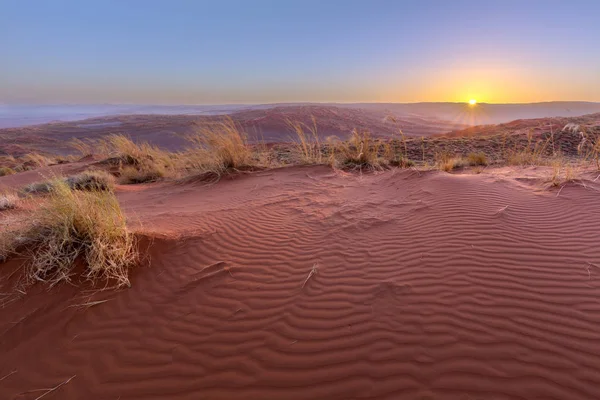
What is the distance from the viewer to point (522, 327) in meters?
2.34

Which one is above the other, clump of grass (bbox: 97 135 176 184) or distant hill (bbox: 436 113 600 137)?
distant hill (bbox: 436 113 600 137)

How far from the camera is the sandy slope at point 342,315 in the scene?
2.07 metres

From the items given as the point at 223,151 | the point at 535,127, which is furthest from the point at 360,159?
the point at 535,127

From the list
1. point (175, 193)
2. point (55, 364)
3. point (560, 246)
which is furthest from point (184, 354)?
point (175, 193)

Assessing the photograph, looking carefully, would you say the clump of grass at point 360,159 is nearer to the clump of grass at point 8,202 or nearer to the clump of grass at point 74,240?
the clump of grass at point 74,240

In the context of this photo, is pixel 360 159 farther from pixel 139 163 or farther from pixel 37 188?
pixel 37 188

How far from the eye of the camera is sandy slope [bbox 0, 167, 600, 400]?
2.07 metres

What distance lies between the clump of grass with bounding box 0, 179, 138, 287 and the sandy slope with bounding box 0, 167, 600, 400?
0.22 m

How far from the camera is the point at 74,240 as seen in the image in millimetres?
3275

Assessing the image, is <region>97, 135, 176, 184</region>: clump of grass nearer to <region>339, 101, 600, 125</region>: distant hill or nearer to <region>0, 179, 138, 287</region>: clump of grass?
<region>0, 179, 138, 287</region>: clump of grass

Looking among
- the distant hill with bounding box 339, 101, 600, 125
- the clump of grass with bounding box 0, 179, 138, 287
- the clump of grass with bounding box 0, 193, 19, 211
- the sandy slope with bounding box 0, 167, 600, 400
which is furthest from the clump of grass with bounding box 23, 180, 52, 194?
the distant hill with bounding box 339, 101, 600, 125

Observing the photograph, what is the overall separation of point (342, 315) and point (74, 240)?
9.45 feet

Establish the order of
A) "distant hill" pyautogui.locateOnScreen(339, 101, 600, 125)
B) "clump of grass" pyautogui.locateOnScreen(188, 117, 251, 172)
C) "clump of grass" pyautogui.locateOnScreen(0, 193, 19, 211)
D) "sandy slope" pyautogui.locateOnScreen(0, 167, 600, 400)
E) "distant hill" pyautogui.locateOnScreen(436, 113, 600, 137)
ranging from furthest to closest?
"distant hill" pyautogui.locateOnScreen(339, 101, 600, 125) → "distant hill" pyautogui.locateOnScreen(436, 113, 600, 137) → "clump of grass" pyautogui.locateOnScreen(188, 117, 251, 172) → "clump of grass" pyautogui.locateOnScreen(0, 193, 19, 211) → "sandy slope" pyautogui.locateOnScreen(0, 167, 600, 400)

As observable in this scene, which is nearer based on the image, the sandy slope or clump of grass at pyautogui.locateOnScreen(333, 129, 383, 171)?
the sandy slope
